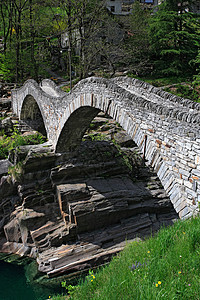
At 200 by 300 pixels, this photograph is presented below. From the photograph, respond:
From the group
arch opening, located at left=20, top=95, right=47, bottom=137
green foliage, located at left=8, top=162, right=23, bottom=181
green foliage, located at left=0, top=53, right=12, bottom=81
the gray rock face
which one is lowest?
the gray rock face

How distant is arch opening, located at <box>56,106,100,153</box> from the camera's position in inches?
505

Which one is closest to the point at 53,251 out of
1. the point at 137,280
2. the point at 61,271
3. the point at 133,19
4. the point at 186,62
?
the point at 61,271

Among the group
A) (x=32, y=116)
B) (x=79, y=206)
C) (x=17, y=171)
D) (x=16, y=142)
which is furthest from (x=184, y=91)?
(x=17, y=171)

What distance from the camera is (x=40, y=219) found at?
13406 millimetres

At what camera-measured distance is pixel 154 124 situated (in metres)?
7.78

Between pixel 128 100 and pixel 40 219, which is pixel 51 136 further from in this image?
pixel 128 100

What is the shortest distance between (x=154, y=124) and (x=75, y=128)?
726 centimetres

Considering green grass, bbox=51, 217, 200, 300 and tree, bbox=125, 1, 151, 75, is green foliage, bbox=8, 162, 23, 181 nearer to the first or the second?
green grass, bbox=51, 217, 200, 300

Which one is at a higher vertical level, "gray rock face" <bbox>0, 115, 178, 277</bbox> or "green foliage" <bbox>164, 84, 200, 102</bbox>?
"green foliage" <bbox>164, 84, 200, 102</bbox>

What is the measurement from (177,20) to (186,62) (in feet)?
13.9

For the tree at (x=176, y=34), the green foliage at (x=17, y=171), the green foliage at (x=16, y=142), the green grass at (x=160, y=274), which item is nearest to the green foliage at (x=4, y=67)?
the green foliage at (x=16, y=142)

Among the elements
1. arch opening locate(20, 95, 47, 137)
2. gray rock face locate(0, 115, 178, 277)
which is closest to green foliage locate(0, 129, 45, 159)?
gray rock face locate(0, 115, 178, 277)

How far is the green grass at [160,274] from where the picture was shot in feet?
11.9

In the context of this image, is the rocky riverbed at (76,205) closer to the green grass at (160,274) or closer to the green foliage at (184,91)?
the green grass at (160,274)
